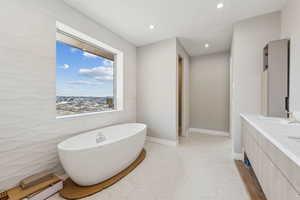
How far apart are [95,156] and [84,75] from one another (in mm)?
1664

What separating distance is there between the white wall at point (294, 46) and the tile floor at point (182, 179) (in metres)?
1.28

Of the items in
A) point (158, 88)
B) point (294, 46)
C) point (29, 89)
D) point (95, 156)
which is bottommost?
point (95, 156)

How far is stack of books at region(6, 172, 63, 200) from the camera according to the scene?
1.25 meters

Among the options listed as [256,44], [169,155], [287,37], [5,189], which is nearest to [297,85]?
[287,37]

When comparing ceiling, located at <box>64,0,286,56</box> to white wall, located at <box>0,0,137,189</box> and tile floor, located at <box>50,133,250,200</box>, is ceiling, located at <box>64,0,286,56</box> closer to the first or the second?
white wall, located at <box>0,0,137,189</box>

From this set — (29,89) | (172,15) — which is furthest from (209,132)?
(29,89)

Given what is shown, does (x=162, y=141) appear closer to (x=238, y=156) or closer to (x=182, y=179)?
(x=182, y=179)

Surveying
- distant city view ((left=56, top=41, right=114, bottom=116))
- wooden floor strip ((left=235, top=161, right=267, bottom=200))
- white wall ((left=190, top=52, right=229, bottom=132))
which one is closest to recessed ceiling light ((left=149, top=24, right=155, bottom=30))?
distant city view ((left=56, top=41, right=114, bottom=116))

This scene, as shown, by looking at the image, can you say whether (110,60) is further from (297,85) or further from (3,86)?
(297,85)

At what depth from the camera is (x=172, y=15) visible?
2.09m

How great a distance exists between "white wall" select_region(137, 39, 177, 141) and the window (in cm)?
63

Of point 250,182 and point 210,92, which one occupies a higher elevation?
point 210,92

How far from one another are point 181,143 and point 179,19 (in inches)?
108

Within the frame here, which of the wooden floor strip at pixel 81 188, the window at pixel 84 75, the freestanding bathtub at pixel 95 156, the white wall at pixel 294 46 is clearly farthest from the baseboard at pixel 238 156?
the window at pixel 84 75
